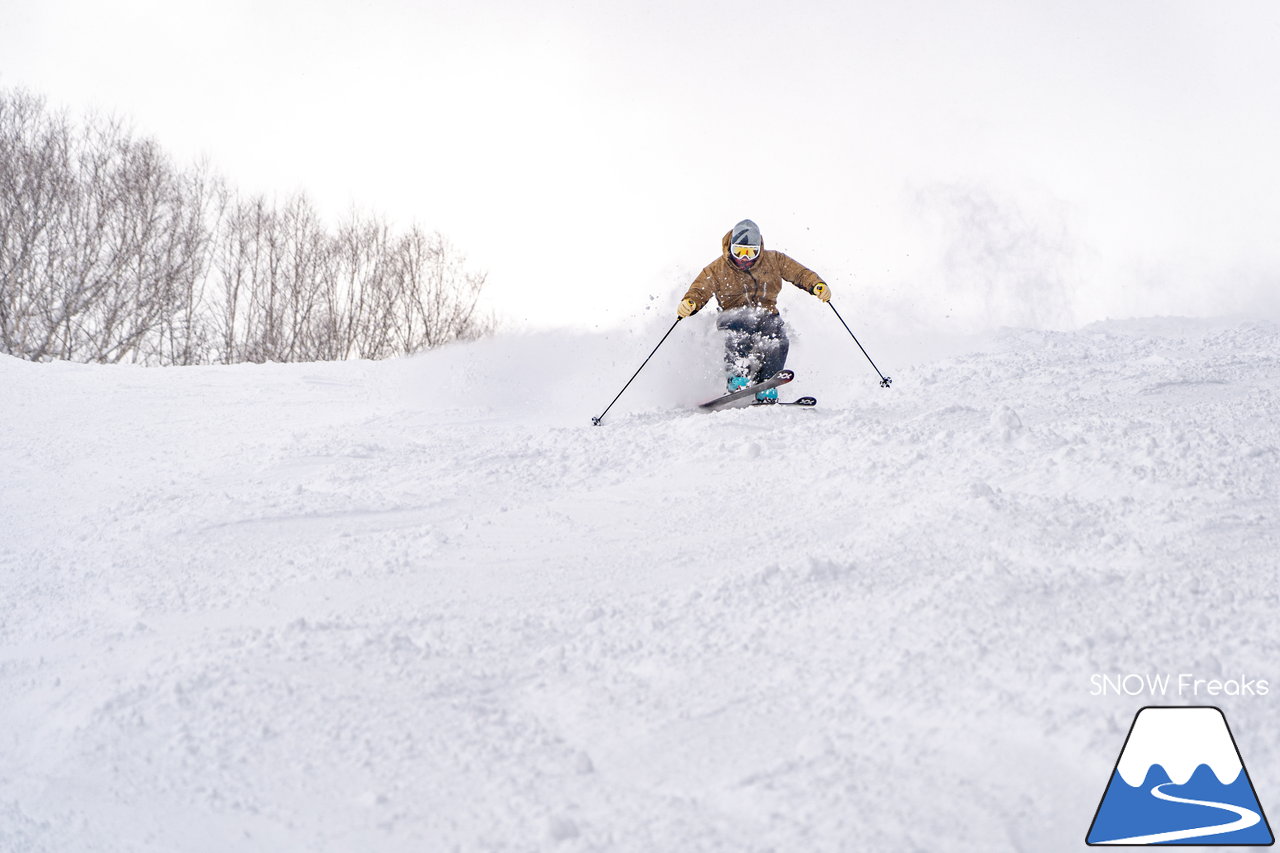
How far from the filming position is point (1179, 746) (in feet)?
7.66

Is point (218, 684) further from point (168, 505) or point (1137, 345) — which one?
point (1137, 345)

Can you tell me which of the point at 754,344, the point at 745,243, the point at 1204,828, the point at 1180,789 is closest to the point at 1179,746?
the point at 1180,789

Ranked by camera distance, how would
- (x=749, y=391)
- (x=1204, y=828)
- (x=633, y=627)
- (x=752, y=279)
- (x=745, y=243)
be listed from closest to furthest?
(x=1204, y=828) < (x=633, y=627) < (x=749, y=391) < (x=745, y=243) < (x=752, y=279)

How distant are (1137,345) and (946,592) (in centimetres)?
640

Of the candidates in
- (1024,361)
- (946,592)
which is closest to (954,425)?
(946,592)

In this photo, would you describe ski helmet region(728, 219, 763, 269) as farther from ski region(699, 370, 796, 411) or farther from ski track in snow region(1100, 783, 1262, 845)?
ski track in snow region(1100, 783, 1262, 845)

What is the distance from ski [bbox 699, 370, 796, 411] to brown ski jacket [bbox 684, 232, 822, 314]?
2.34ft

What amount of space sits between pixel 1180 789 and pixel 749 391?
4.67 metres

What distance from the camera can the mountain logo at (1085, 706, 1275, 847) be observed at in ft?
6.88

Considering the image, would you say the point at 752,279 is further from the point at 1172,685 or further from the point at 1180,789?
the point at 1180,789

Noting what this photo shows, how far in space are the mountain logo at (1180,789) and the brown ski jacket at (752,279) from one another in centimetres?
522

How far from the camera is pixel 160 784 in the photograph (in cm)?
235

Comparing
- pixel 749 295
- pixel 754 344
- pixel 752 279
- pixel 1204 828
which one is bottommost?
pixel 1204 828

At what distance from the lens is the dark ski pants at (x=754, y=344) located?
284 inches
